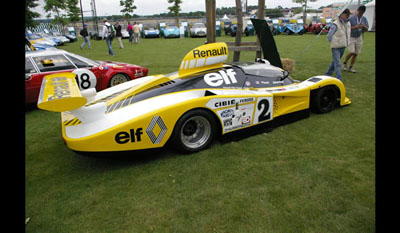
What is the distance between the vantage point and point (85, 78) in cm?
596

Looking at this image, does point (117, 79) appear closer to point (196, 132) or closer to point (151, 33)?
point (196, 132)

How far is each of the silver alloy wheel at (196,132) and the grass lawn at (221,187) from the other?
17 cm

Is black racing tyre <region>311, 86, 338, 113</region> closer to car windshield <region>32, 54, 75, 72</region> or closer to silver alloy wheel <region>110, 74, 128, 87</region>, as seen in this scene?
silver alloy wheel <region>110, 74, 128, 87</region>

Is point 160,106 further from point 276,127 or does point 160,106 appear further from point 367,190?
point 367,190

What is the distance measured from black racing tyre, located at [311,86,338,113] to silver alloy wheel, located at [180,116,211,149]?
7.63 feet

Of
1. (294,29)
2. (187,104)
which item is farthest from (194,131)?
(294,29)

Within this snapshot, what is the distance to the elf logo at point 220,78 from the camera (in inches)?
156

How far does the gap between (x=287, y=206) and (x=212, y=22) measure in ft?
17.9

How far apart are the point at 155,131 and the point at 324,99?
3.37m

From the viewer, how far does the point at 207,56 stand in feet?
14.0

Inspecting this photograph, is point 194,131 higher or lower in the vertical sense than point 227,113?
lower

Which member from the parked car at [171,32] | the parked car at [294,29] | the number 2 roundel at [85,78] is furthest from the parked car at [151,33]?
the number 2 roundel at [85,78]

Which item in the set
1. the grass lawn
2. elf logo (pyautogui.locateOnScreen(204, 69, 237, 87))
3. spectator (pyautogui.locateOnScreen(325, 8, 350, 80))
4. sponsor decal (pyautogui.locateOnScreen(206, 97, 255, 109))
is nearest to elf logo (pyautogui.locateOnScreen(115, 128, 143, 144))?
the grass lawn

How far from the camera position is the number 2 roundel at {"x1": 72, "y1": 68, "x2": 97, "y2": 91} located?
5855mm
